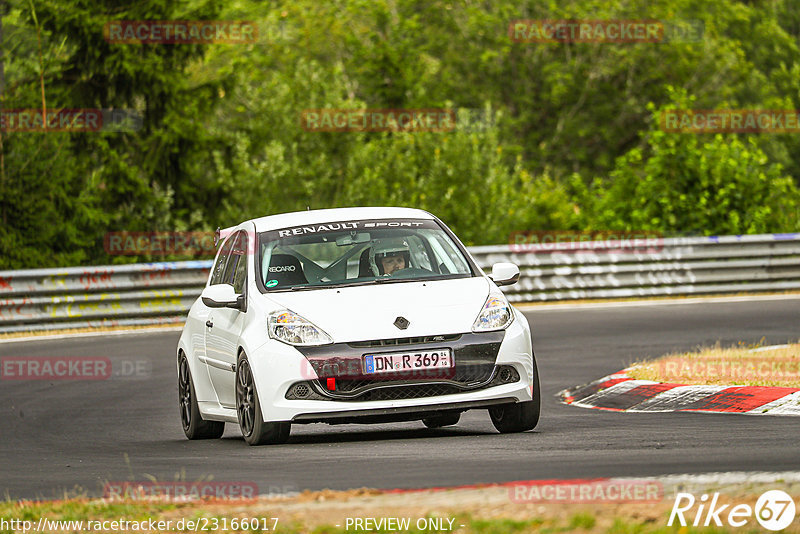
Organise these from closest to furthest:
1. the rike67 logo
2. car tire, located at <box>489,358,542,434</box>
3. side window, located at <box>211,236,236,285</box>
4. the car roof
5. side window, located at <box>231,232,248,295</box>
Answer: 1. the rike67 logo
2. car tire, located at <box>489,358,542,434</box>
3. side window, located at <box>231,232,248,295</box>
4. the car roof
5. side window, located at <box>211,236,236,285</box>

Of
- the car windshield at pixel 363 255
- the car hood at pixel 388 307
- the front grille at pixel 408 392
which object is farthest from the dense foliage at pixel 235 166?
the front grille at pixel 408 392

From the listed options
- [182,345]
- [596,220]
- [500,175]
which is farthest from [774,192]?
[182,345]

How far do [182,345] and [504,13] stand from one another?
44.2 metres

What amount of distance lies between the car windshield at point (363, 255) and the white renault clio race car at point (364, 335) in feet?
0.03

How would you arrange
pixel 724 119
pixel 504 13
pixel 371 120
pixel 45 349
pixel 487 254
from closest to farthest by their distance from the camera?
pixel 45 349
pixel 487 254
pixel 371 120
pixel 724 119
pixel 504 13

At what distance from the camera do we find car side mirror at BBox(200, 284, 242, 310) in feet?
32.2

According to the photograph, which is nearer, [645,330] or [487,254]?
[645,330]

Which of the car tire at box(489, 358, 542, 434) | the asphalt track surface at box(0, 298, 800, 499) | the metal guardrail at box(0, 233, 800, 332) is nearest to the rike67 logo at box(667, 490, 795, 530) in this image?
the asphalt track surface at box(0, 298, 800, 499)

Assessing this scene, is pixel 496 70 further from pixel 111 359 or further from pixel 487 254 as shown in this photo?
pixel 111 359

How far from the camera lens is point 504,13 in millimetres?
54250

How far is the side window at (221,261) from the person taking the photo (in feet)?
36.7

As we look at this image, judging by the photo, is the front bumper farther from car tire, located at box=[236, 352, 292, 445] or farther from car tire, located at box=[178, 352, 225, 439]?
car tire, located at box=[178, 352, 225, 439]

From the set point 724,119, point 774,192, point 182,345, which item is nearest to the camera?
point 182,345

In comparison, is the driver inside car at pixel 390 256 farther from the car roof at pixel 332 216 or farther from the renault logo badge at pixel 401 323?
the renault logo badge at pixel 401 323
